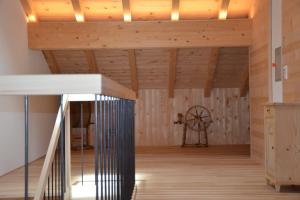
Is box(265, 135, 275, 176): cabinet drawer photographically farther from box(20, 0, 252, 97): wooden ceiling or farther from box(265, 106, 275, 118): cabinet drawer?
box(20, 0, 252, 97): wooden ceiling

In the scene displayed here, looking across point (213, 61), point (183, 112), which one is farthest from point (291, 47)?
point (183, 112)

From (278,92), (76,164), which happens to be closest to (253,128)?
(278,92)

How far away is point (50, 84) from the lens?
1.69 metres

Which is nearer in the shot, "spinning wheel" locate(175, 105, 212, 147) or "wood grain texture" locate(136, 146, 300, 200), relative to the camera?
"wood grain texture" locate(136, 146, 300, 200)

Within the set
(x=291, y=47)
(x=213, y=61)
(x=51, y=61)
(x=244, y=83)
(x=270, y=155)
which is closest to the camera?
(x=270, y=155)

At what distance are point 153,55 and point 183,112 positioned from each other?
1951 mm

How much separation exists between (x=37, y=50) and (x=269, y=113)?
14.0 ft

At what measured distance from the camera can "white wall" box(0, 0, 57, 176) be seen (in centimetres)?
A: 561

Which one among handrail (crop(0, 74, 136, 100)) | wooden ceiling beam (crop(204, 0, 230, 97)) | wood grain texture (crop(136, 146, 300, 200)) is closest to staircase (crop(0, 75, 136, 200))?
handrail (crop(0, 74, 136, 100))

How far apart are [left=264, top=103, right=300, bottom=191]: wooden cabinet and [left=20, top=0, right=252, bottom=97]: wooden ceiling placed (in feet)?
8.34

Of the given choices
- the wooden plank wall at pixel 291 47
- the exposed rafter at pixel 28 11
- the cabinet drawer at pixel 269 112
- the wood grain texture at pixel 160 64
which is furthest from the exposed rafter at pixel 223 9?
the exposed rafter at pixel 28 11

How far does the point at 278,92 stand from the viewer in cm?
526

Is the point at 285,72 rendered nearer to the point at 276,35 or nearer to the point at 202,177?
the point at 276,35

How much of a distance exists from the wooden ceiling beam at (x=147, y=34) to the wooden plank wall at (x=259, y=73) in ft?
0.97
